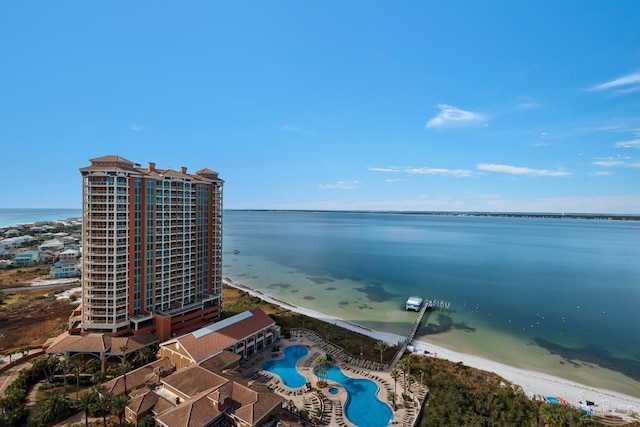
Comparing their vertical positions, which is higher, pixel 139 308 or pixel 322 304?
pixel 139 308

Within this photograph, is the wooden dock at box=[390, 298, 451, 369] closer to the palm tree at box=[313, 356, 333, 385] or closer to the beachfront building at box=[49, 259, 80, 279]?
the palm tree at box=[313, 356, 333, 385]

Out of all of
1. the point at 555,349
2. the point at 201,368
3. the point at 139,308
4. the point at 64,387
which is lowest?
the point at 555,349

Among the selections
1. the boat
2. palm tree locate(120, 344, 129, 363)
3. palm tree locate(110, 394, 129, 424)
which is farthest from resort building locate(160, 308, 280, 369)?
the boat

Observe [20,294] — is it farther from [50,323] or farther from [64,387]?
[64,387]

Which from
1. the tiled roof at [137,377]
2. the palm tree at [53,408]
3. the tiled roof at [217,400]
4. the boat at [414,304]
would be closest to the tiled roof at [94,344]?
the tiled roof at [137,377]

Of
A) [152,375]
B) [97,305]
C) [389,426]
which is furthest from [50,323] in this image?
[389,426]

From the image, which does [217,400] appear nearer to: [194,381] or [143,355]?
[194,381]

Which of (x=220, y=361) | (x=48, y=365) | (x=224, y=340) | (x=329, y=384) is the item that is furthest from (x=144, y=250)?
(x=329, y=384)
